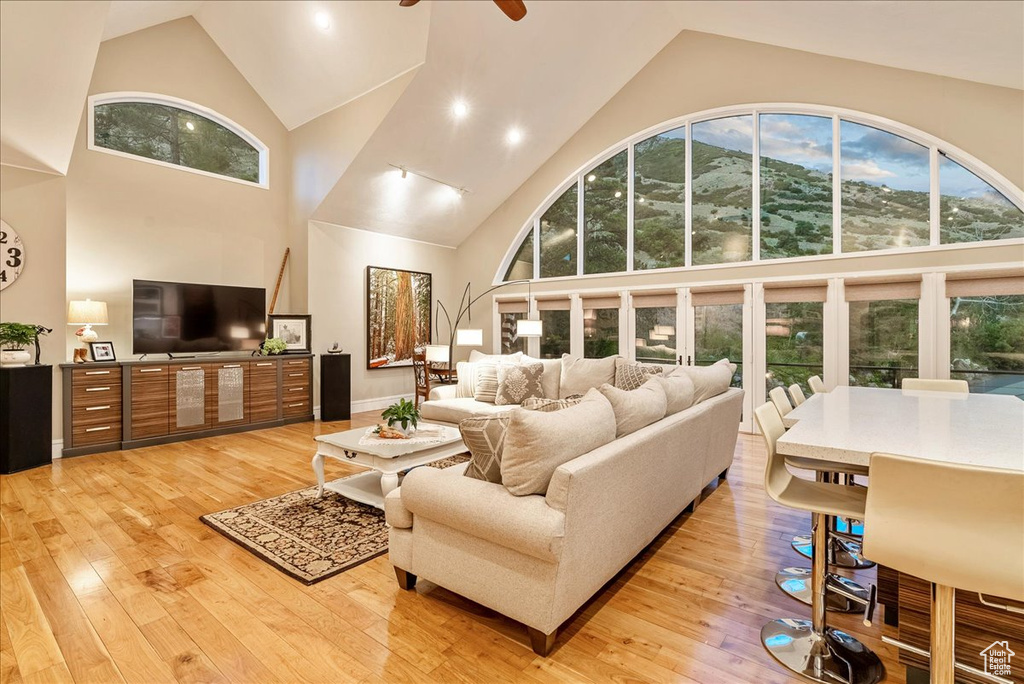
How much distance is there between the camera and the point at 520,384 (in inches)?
200

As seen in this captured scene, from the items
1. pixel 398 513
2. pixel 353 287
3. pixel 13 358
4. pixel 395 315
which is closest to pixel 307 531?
pixel 398 513

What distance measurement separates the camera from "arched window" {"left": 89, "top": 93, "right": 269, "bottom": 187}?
17.7ft

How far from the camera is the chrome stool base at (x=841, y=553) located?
253cm

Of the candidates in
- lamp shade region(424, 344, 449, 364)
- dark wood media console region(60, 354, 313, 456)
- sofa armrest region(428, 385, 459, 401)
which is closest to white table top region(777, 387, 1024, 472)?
sofa armrest region(428, 385, 459, 401)

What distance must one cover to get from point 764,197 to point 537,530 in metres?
5.97

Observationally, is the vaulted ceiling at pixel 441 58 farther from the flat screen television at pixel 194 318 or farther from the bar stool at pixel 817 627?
the bar stool at pixel 817 627

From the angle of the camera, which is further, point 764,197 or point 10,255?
point 764,197

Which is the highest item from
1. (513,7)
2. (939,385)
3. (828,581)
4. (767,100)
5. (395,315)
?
(767,100)

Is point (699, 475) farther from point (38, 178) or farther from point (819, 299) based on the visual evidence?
point (38, 178)

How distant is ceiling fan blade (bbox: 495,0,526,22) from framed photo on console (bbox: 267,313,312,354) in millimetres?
4489

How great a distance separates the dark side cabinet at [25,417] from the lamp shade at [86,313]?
1.84ft

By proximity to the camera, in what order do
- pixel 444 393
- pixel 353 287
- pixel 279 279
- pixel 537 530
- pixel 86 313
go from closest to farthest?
pixel 537 530 < pixel 86 313 < pixel 444 393 < pixel 279 279 < pixel 353 287

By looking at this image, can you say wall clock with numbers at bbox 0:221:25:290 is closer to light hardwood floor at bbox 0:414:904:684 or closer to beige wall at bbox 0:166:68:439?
beige wall at bbox 0:166:68:439

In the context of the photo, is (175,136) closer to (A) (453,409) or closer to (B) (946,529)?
(A) (453,409)
